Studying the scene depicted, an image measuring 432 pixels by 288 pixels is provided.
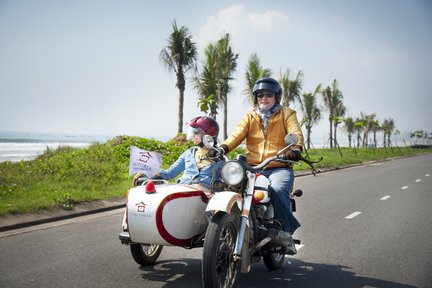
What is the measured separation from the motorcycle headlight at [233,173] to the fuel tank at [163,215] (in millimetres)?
379

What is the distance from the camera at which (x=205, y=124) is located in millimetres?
4613

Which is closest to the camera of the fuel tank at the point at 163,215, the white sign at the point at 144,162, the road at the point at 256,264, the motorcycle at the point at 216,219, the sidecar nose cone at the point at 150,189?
the motorcycle at the point at 216,219

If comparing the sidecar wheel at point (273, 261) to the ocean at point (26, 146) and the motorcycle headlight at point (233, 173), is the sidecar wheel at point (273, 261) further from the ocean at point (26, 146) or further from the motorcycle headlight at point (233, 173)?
the ocean at point (26, 146)

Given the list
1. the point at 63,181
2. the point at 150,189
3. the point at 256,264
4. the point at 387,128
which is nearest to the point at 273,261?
the point at 256,264

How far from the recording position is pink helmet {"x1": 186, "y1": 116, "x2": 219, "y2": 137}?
4.59 metres

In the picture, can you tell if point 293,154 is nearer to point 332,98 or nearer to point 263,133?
point 263,133

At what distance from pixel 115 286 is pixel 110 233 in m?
2.60

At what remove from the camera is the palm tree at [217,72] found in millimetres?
27109

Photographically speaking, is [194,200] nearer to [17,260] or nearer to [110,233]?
[17,260]

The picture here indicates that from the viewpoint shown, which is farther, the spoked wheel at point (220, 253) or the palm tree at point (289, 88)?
the palm tree at point (289, 88)

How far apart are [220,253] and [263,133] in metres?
1.65

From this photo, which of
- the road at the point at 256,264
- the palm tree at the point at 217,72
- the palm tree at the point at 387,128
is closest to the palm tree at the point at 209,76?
the palm tree at the point at 217,72

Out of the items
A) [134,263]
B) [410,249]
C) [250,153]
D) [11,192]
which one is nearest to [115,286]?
[134,263]

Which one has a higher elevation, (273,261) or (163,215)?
(163,215)
